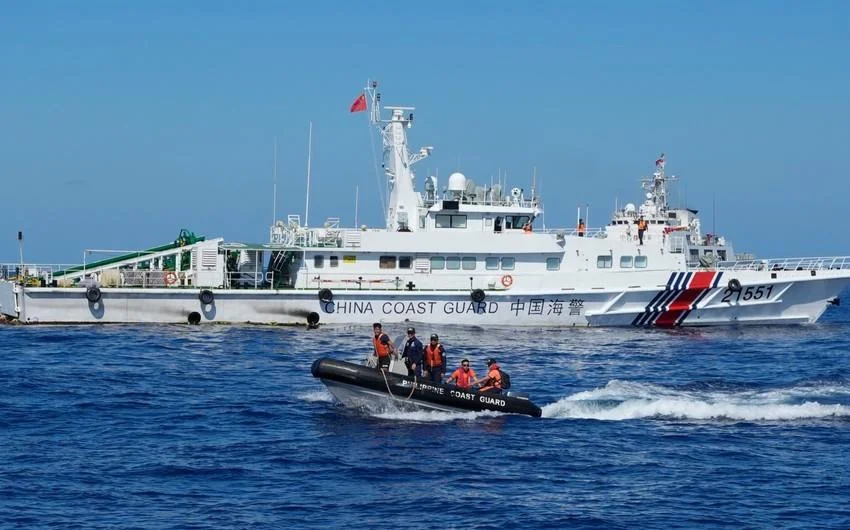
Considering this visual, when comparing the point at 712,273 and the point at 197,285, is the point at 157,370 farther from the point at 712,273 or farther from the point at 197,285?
the point at 712,273

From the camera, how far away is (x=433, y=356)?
941 inches

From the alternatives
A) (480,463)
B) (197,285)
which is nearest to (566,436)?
(480,463)

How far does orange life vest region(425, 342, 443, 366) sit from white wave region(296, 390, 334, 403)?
8.66 ft

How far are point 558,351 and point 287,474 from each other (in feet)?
58.1

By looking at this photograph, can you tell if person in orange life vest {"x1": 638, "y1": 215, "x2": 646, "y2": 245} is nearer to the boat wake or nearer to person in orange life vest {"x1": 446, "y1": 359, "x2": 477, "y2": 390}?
the boat wake

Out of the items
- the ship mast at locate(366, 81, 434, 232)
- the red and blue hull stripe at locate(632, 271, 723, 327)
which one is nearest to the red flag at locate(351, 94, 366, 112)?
the ship mast at locate(366, 81, 434, 232)

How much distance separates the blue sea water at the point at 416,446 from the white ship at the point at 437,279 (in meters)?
5.38

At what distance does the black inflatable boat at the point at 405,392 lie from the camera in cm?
2331

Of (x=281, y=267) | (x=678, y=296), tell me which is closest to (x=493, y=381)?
(x=678, y=296)

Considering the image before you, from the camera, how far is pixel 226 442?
2092 centimetres

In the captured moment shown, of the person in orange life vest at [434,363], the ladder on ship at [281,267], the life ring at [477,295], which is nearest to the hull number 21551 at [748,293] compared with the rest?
the life ring at [477,295]

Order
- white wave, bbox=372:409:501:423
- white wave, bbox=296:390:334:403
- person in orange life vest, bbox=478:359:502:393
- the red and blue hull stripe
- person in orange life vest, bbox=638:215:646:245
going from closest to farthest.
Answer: white wave, bbox=372:409:501:423
person in orange life vest, bbox=478:359:502:393
white wave, bbox=296:390:334:403
the red and blue hull stripe
person in orange life vest, bbox=638:215:646:245

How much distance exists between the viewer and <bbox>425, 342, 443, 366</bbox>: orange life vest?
78.3 ft

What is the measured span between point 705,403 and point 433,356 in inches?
234
